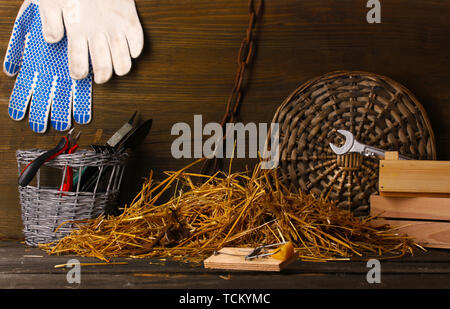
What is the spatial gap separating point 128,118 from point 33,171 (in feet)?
1.31

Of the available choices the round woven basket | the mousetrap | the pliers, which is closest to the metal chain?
the round woven basket

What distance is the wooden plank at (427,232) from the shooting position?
110 centimetres

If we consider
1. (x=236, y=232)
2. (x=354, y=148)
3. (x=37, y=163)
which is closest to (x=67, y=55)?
(x=37, y=163)

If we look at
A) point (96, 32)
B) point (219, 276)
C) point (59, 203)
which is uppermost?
point (96, 32)

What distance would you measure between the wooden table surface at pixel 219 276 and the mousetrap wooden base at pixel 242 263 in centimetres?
1

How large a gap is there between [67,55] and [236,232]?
804 millimetres

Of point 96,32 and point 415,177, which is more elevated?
point 96,32

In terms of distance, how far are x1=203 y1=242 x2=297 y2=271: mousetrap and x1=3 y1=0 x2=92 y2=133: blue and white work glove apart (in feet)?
2.59

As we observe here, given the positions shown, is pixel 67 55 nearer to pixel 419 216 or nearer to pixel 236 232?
pixel 236 232

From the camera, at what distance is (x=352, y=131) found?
4.34 ft

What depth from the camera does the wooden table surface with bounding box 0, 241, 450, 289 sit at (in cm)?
80

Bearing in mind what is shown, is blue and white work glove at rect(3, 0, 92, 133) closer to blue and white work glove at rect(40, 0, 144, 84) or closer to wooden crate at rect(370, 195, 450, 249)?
blue and white work glove at rect(40, 0, 144, 84)

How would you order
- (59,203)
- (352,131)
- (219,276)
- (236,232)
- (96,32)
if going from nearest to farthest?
1. (219,276)
2. (236,232)
3. (59,203)
4. (352,131)
5. (96,32)
